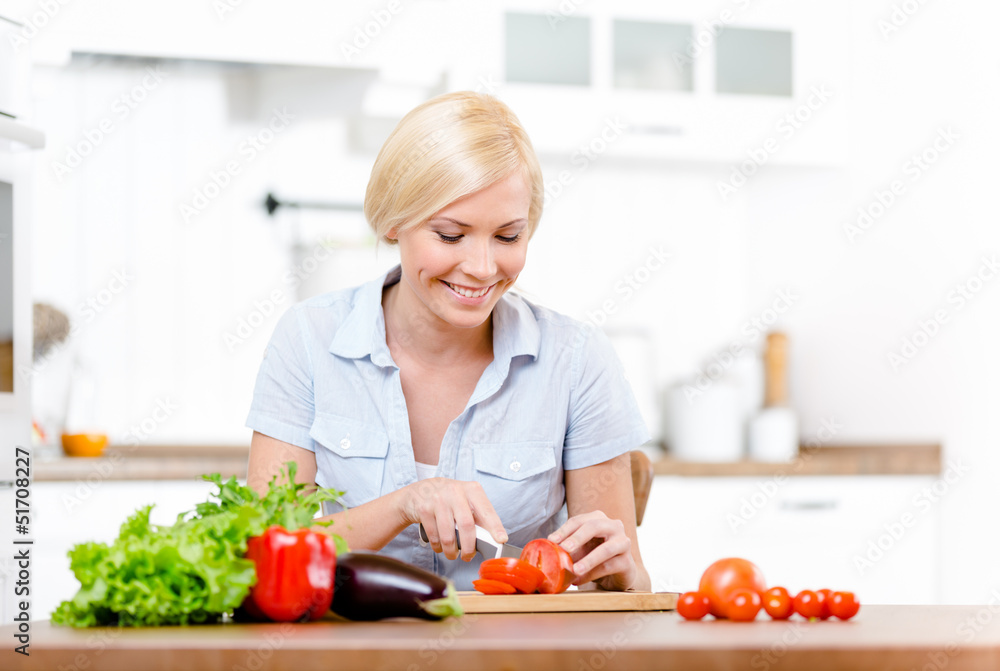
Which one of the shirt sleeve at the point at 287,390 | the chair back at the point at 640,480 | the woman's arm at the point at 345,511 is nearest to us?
the woman's arm at the point at 345,511

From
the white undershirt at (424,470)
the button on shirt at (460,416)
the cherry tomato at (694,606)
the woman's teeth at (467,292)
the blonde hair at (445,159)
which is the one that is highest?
the blonde hair at (445,159)

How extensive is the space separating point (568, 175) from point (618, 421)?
186 centimetres

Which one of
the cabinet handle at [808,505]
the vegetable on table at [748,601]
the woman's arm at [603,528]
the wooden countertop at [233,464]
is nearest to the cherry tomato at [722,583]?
the vegetable on table at [748,601]

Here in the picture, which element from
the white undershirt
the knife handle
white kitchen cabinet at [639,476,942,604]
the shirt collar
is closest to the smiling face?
the shirt collar

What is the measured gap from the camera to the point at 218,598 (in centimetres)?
90

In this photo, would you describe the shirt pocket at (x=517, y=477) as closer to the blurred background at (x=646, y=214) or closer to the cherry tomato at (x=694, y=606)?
the cherry tomato at (x=694, y=606)

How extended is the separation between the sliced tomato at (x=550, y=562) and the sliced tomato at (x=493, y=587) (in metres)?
0.03

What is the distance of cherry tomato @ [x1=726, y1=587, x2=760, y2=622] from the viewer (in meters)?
0.99

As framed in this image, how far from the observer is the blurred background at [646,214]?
8.75 ft

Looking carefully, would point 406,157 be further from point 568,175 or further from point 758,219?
point 758,219

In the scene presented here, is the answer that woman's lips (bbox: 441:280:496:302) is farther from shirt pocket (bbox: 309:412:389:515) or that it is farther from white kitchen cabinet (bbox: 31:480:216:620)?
white kitchen cabinet (bbox: 31:480:216:620)

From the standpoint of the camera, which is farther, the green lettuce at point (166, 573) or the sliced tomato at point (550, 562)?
the sliced tomato at point (550, 562)

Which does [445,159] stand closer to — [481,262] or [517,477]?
[481,262]

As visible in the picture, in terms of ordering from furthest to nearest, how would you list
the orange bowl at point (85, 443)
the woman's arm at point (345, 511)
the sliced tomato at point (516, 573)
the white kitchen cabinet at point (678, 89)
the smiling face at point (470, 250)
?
the white kitchen cabinet at point (678, 89)
the orange bowl at point (85, 443)
the smiling face at point (470, 250)
the woman's arm at point (345, 511)
the sliced tomato at point (516, 573)
